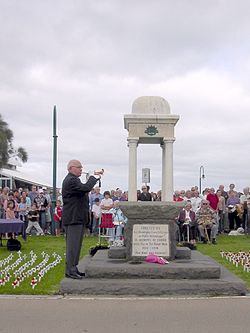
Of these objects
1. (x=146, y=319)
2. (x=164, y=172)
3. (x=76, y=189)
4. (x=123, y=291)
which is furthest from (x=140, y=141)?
(x=146, y=319)

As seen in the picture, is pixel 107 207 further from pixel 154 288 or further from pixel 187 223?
pixel 154 288

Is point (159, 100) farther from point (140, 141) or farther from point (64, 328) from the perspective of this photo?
point (64, 328)

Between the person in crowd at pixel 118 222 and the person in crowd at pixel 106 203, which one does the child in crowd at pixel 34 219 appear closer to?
the person in crowd at pixel 106 203

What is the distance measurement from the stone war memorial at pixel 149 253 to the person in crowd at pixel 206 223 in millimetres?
7056

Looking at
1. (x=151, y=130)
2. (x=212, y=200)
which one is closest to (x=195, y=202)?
(x=212, y=200)

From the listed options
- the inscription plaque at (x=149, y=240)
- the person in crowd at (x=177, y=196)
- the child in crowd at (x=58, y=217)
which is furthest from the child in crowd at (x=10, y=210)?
the inscription plaque at (x=149, y=240)

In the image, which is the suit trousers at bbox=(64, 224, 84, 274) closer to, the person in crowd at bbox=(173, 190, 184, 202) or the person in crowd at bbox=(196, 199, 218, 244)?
the person in crowd at bbox=(173, 190, 184, 202)

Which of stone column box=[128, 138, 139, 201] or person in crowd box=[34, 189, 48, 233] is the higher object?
stone column box=[128, 138, 139, 201]

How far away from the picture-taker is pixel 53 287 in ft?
32.5

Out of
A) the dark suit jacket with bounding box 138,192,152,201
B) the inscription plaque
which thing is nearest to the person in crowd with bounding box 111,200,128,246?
the dark suit jacket with bounding box 138,192,152,201

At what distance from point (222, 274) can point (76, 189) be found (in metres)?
2.99

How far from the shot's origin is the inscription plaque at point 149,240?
11.3 m

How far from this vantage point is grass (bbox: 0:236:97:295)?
952cm

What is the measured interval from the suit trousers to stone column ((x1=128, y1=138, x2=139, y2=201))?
3221 millimetres
